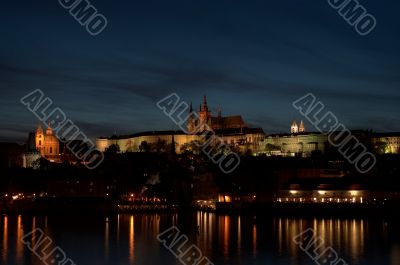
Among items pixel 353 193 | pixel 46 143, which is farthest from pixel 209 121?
pixel 353 193

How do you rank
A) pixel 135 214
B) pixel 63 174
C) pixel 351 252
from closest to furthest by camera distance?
pixel 351 252
pixel 135 214
pixel 63 174

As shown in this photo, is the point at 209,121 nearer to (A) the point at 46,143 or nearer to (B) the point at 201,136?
(B) the point at 201,136

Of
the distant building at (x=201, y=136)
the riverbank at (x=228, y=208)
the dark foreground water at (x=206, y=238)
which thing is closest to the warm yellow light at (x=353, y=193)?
the riverbank at (x=228, y=208)

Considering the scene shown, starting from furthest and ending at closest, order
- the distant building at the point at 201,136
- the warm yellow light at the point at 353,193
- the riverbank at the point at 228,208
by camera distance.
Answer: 1. the distant building at the point at 201,136
2. the warm yellow light at the point at 353,193
3. the riverbank at the point at 228,208

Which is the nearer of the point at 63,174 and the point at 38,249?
the point at 38,249

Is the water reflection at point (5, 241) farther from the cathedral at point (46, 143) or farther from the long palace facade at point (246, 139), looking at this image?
the cathedral at point (46, 143)

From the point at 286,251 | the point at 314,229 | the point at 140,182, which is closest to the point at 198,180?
the point at 140,182

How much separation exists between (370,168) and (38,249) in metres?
31.7

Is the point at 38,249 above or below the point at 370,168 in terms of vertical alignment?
below

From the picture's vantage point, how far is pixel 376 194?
39562 millimetres

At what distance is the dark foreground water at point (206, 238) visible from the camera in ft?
75.4

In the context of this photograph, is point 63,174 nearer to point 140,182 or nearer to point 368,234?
point 140,182

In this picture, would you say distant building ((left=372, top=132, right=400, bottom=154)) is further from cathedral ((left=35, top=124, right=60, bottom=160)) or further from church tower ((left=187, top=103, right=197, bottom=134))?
cathedral ((left=35, top=124, right=60, bottom=160))

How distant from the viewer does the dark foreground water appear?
75.4 feet
